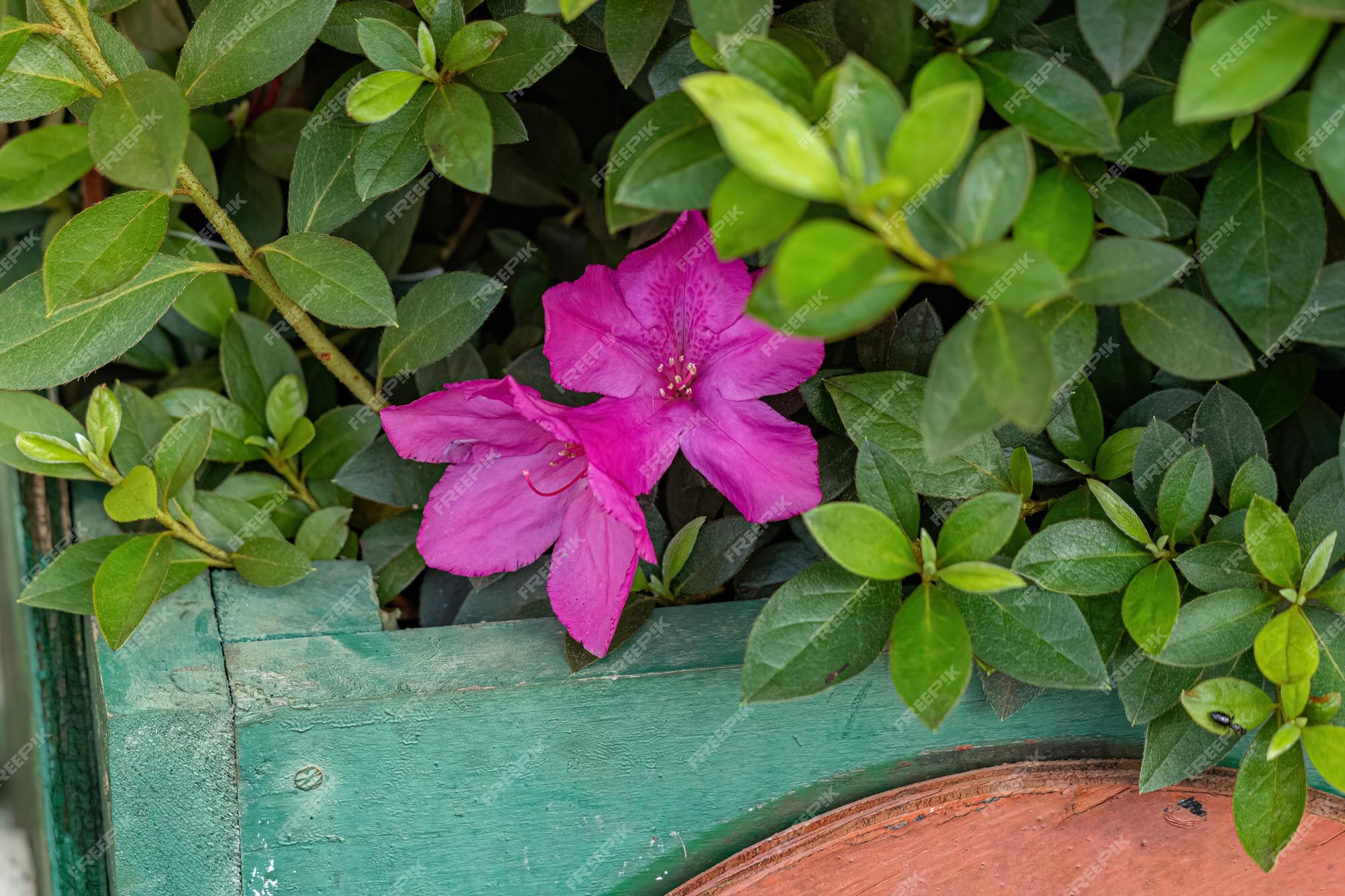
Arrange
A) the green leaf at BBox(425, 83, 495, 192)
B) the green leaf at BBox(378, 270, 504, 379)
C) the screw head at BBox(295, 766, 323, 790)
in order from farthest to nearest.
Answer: the green leaf at BBox(378, 270, 504, 379) < the screw head at BBox(295, 766, 323, 790) < the green leaf at BBox(425, 83, 495, 192)

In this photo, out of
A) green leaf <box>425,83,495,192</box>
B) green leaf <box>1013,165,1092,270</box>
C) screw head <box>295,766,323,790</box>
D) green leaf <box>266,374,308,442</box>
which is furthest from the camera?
green leaf <box>266,374,308,442</box>

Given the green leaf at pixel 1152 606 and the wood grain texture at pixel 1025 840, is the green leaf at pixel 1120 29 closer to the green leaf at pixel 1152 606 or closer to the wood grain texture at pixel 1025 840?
the green leaf at pixel 1152 606

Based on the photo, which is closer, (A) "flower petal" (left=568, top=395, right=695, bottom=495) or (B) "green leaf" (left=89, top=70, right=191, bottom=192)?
(B) "green leaf" (left=89, top=70, right=191, bottom=192)

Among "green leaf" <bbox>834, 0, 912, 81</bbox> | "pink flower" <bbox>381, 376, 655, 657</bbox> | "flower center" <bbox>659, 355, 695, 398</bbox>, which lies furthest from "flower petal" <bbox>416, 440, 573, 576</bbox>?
"green leaf" <bbox>834, 0, 912, 81</bbox>

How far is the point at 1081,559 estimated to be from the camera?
2.87 ft

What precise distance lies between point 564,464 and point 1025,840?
0.56 metres

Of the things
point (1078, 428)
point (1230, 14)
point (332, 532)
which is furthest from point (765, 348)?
point (332, 532)

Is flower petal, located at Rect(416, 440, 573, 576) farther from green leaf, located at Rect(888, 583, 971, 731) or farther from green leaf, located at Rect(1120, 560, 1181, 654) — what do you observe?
green leaf, located at Rect(1120, 560, 1181, 654)

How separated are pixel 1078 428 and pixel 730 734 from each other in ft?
1.38

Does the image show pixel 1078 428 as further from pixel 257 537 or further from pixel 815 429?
pixel 257 537

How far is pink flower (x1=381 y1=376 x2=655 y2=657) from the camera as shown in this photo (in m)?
0.92

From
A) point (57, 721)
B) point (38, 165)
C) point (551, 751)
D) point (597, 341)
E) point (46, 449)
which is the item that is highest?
point (38, 165)

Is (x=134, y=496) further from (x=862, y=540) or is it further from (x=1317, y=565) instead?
(x=1317, y=565)

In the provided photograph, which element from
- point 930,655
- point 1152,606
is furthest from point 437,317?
point 1152,606
